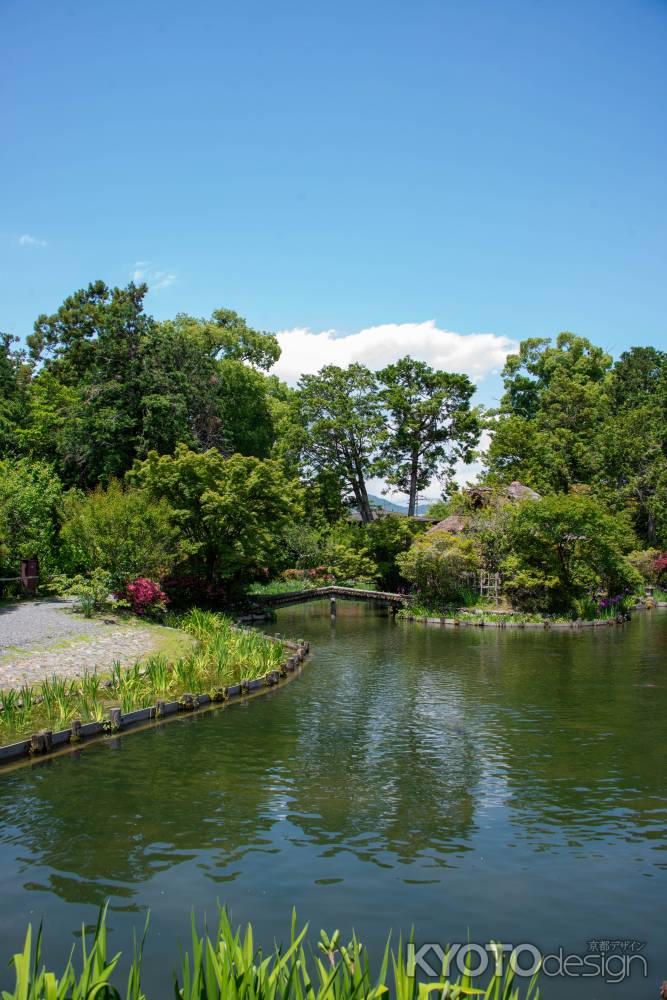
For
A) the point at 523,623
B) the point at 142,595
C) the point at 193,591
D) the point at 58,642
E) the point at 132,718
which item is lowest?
the point at 132,718

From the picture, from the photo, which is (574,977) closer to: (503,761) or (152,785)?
(503,761)

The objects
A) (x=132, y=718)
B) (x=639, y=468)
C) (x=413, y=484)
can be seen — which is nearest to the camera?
(x=132, y=718)

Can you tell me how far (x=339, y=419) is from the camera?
5509cm

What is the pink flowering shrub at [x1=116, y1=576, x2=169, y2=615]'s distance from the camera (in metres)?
30.6

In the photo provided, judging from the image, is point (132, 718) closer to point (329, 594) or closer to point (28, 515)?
point (28, 515)

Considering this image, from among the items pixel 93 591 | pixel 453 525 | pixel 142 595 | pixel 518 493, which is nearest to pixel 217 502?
pixel 142 595

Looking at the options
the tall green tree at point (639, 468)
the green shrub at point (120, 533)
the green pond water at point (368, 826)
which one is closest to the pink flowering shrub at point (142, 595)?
the green shrub at point (120, 533)

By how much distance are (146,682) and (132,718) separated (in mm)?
2427

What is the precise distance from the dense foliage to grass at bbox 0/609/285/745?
656cm

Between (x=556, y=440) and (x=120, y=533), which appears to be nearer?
(x=120, y=533)

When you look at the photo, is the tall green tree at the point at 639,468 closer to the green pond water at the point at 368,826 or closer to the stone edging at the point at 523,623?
the stone edging at the point at 523,623

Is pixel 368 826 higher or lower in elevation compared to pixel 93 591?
lower

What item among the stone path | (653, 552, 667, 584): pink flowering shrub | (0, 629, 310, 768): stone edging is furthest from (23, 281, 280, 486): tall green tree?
(653, 552, 667, 584): pink flowering shrub

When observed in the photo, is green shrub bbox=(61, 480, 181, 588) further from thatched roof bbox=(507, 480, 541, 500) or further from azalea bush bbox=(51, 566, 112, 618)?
thatched roof bbox=(507, 480, 541, 500)
